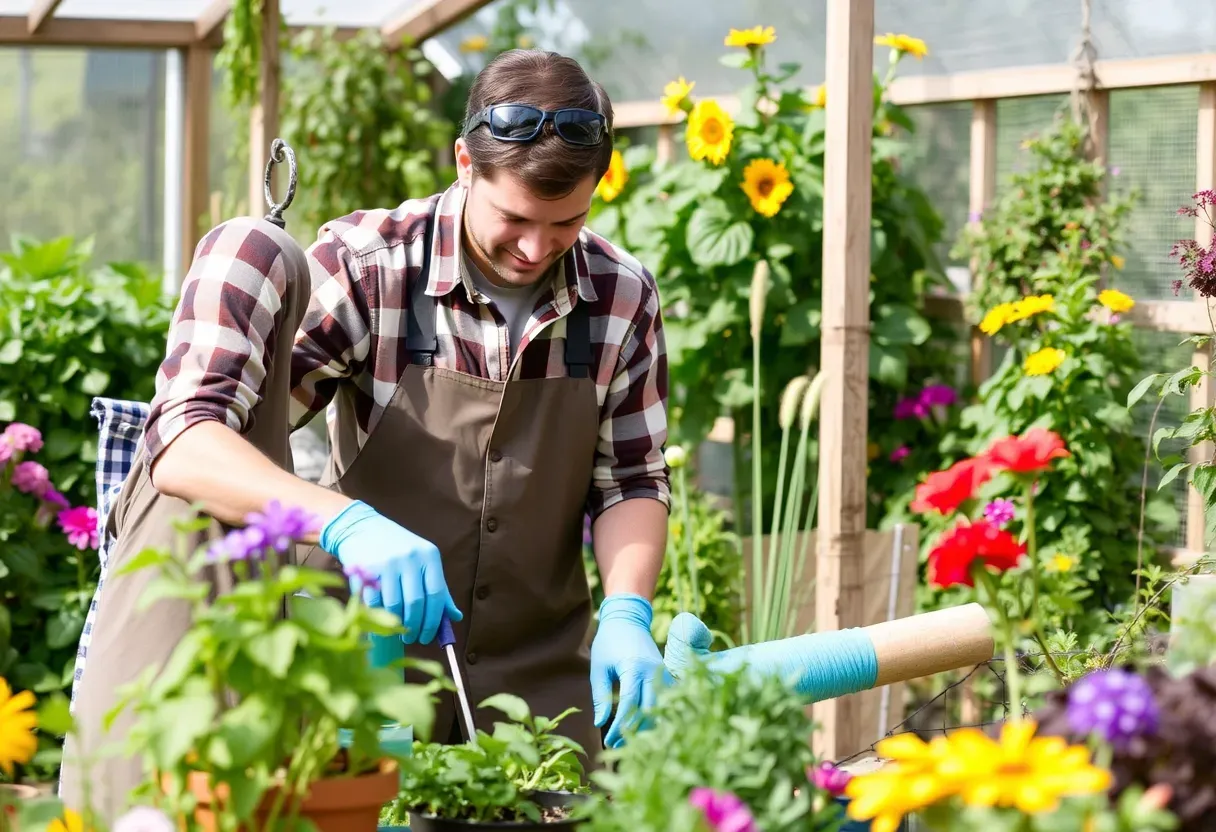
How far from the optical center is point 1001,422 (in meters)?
2.94

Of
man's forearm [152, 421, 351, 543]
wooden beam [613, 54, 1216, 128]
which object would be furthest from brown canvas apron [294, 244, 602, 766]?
wooden beam [613, 54, 1216, 128]

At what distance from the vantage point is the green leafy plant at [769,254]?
330 centimetres

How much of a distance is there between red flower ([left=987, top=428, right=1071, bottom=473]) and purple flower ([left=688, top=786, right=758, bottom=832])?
0.28 metres

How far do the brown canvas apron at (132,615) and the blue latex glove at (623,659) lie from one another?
42cm

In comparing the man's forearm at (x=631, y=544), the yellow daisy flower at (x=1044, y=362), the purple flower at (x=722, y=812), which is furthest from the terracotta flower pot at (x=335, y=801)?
the yellow daisy flower at (x=1044, y=362)

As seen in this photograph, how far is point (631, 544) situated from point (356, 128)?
11.5 ft

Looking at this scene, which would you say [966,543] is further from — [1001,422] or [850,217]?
[1001,422]

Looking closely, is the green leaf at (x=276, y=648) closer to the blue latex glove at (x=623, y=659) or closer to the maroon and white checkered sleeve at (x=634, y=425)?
the blue latex glove at (x=623, y=659)

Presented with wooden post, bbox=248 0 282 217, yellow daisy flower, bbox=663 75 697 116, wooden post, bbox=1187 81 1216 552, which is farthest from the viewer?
wooden post, bbox=248 0 282 217

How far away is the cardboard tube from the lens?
124 cm

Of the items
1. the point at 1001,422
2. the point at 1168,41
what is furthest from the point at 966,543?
the point at 1168,41

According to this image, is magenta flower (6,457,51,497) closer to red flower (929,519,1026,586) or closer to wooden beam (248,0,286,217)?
wooden beam (248,0,286,217)

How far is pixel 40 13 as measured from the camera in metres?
4.49

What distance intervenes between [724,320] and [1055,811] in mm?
2698
